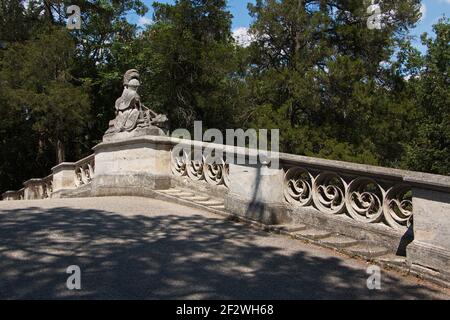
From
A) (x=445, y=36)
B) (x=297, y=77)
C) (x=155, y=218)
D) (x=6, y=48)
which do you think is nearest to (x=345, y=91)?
Answer: (x=297, y=77)

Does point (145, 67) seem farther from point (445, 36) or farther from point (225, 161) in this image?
point (445, 36)

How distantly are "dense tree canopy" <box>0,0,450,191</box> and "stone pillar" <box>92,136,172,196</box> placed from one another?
26.1 ft

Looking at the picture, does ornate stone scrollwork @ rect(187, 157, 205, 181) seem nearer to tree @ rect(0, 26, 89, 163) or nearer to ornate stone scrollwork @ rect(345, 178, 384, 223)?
ornate stone scrollwork @ rect(345, 178, 384, 223)

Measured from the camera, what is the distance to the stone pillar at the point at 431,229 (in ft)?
16.0

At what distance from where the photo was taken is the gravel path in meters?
4.35

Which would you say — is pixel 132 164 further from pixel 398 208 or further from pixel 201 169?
pixel 398 208

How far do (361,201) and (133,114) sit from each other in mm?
6221

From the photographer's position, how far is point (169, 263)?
16.9ft

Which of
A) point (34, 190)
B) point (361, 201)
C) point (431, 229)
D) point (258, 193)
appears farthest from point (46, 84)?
point (431, 229)

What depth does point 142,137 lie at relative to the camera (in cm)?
1042

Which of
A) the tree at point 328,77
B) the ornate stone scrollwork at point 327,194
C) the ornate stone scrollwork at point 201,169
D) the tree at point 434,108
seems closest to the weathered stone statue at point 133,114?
the ornate stone scrollwork at point 201,169

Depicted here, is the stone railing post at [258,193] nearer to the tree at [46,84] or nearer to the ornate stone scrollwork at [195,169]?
the ornate stone scrollwork at [195,169]

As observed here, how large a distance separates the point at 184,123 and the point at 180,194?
1198 cm

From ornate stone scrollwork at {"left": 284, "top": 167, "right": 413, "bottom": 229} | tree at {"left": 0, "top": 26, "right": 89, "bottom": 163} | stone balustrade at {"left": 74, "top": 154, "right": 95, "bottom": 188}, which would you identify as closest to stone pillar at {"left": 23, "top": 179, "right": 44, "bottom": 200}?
stone balustrade at {"left": 74, "top": 154, "right": 95, "bottom": 188}
